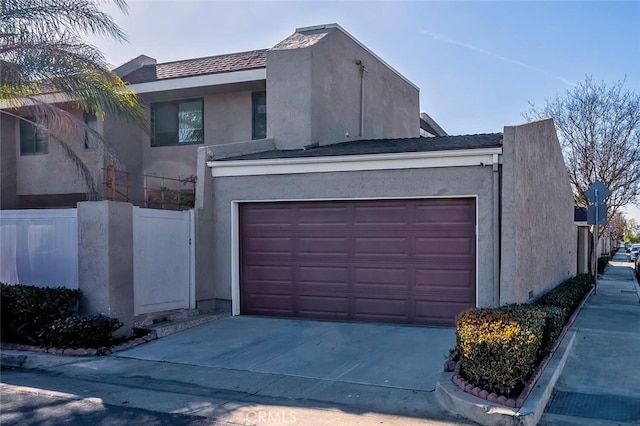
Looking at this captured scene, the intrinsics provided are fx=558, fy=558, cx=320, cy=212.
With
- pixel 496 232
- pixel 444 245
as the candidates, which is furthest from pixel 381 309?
pixel 496 232

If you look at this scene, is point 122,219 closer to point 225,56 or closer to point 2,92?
point 2,92

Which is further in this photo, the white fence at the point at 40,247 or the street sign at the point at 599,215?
the street sign at the point at 599,215

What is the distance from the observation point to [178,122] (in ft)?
52.6

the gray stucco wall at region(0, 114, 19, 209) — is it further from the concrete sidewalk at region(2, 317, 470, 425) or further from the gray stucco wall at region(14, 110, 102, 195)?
the concrete sidewalk at region(2, 317, 470, 425)

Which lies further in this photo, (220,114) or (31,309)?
(220,114)

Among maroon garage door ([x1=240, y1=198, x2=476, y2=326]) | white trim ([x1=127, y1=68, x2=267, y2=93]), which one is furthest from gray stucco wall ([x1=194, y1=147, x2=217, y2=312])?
white trim ([x1=127, y1=68, x2=267, y2=93])

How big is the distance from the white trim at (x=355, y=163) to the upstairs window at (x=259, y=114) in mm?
3402

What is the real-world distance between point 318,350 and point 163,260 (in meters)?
3.94

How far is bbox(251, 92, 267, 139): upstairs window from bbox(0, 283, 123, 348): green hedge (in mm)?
7059

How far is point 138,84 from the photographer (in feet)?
50.7

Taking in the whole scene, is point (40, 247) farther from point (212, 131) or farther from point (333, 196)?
point (212, 131)

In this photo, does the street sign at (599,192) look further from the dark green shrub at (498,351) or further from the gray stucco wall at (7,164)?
the gray stucco wall at (7,164)

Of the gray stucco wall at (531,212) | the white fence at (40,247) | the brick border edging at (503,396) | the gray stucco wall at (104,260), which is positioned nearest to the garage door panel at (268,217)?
the gray stucco wall at (104,260)

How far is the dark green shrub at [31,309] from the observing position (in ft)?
30.4
